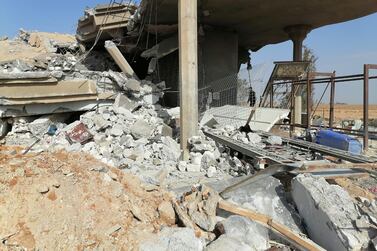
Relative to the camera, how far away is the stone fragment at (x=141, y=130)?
→ 8438 mm

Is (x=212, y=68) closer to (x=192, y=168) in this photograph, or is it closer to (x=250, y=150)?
(x=192, y=168)

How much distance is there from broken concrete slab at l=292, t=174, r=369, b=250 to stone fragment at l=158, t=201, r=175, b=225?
59.5 inches

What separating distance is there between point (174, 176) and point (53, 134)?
13.1ft

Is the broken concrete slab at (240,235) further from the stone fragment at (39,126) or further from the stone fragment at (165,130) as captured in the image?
the stone fragment at (39,126)

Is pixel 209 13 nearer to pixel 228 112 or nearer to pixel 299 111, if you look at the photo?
pixel 228 112

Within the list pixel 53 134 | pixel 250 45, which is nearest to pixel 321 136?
pixel 53 134

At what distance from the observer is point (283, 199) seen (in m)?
4.55

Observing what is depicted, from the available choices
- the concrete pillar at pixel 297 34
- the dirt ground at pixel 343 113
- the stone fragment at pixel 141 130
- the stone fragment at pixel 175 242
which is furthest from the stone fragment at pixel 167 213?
the dirt ground at pixel 343 113

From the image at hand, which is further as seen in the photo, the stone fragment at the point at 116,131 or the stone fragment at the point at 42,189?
the stone fragment at the point at 116,131

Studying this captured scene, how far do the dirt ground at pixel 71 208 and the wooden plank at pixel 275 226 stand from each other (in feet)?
2.33

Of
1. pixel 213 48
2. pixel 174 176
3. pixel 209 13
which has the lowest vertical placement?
pixel 174 176

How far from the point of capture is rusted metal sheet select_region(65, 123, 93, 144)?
27.0 ft

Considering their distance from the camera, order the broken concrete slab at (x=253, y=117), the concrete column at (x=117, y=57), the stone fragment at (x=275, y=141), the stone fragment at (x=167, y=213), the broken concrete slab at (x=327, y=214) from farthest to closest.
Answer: the concrete column at (x=117, y=57)
the broken concrete slab at (x=253, y=117)
the stone fragment at (x=275, y=141)
the stone fragment at (x=167, y=213)
the broken concrete slab at (x=327, y=214)

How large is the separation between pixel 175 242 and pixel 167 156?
4.00 m
